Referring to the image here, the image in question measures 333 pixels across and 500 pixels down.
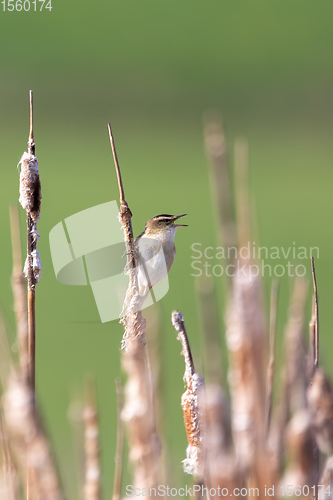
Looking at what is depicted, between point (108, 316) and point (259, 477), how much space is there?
1.96ft

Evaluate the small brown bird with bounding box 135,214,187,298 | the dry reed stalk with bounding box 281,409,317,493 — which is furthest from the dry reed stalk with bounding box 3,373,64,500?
the small brown bird with bounding box 135,214,187,298

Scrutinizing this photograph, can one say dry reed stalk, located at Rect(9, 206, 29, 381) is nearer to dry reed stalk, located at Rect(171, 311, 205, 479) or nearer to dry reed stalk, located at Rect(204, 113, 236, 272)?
dry reed stalk, located at Rect(171, 311, 205, 479)

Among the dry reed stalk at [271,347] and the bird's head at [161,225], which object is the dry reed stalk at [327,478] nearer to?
the dry reed stalk at [271,347]

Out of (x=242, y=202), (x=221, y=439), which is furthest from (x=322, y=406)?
(x=242, y=202)

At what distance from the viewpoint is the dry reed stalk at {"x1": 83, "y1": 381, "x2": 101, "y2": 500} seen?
0.69m

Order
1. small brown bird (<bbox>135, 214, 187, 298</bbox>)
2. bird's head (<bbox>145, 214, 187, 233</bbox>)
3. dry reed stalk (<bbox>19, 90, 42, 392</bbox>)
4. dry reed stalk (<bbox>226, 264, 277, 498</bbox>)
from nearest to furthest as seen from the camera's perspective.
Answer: dry reed stalk (<bbox>226, 264, 277, 498</bbox>) < dry reed stalk (<bbox>19, 90, 42, 392</bbox>) < small brown bird (<bbox>135, 214, 187, 298</bbox>) < bird's head (<bbox>145, 214, 187, 233</bbox>)

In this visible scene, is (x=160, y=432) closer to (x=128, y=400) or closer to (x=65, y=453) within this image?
(x=128, y=400)

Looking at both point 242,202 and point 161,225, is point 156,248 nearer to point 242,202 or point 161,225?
point 161,225

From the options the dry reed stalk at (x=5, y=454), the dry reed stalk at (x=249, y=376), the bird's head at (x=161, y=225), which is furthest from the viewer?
the bird's head at (x=161, y=225)

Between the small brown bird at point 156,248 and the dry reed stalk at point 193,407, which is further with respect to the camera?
the small brown bird at point 156,248

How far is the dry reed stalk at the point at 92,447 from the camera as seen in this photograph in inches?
27.3

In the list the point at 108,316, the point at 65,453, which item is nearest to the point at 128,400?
the point at 108,316

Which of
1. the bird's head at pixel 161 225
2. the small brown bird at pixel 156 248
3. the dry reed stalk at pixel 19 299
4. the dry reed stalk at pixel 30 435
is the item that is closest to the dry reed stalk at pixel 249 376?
the dry reed stalk at pixel 30 435

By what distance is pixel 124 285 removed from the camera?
1160 mm
